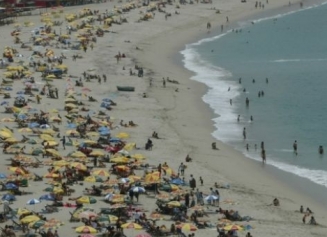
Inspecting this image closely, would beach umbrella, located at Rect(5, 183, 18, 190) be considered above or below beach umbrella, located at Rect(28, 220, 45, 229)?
below

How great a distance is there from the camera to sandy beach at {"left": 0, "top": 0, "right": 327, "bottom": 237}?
1414 inches

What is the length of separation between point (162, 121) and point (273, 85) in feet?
57.1

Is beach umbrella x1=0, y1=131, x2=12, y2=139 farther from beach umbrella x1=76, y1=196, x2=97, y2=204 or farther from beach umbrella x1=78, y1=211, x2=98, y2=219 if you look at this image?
beach umbrella x1=78, y1=211, x2=98, y2=219

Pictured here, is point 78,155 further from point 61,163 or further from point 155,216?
point 155,216

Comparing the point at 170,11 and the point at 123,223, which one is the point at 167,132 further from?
the point at 170,11

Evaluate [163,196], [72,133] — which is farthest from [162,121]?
[163,196]

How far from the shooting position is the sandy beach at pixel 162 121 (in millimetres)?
35906

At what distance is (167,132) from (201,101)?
1058cm

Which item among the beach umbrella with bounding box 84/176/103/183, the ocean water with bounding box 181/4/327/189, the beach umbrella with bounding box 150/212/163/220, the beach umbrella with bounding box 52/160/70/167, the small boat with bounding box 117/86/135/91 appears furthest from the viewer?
the small boat with bounding box 117/86/135/91

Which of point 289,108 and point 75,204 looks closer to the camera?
point 75,204

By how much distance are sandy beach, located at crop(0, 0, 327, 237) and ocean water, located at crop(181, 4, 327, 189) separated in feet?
5.39

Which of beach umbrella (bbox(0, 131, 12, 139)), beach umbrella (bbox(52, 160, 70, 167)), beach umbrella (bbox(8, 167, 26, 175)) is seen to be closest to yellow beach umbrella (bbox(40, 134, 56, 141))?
beach umbrella (bbox(0, 131, 12, 139))

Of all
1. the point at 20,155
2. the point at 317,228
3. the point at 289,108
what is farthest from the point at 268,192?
the point at 289,108

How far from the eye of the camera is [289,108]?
197 feet
